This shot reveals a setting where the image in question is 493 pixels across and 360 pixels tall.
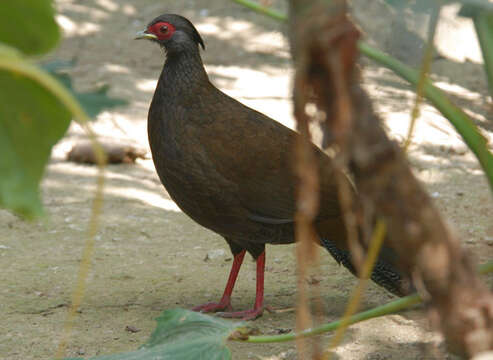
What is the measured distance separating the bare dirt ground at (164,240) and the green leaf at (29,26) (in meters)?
0.37

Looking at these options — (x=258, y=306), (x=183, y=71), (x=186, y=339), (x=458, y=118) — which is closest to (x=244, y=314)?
(x=258, y=306)

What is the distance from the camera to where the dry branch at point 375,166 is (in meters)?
1.33

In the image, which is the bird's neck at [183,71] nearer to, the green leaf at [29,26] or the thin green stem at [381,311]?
the thin green stem at [381,311]

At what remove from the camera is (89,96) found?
4.72 feet

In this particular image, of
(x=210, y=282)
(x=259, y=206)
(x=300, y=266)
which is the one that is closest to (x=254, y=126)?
(x=259, y=206)

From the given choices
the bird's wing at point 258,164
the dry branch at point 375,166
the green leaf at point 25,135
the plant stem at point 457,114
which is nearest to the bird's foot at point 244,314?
the bird's wing at point 258,164

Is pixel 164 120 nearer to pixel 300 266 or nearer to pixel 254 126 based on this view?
pixel 254 126

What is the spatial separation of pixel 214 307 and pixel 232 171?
2.43ft

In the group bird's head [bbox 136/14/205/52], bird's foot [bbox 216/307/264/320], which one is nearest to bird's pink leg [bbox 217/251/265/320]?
bird's foot [bbox 216/307/264/320]

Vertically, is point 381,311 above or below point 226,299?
above

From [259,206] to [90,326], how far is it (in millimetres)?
949

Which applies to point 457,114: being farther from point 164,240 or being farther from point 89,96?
point 164,240

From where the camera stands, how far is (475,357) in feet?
4.67

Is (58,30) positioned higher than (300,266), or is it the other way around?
(58,30)
